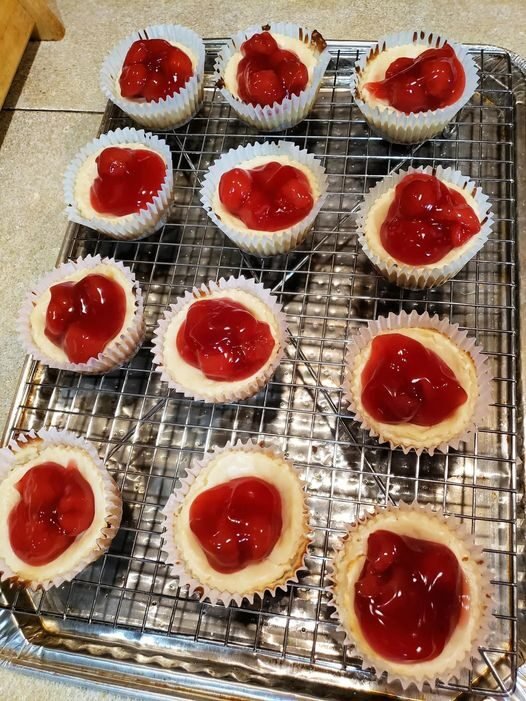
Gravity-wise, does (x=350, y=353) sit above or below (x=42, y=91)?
below

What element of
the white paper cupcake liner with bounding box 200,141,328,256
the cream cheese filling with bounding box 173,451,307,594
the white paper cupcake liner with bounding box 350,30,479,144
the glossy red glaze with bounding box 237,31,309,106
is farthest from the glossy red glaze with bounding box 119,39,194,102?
the cream cheese filling with bounding box 173,451,307,594

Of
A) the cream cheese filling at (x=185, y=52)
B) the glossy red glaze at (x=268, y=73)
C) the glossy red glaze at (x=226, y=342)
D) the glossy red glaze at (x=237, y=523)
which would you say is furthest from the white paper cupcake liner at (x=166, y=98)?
the glossy red glaze at (x=237, y=523)

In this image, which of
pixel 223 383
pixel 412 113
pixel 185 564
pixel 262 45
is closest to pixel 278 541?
pixel 185 564

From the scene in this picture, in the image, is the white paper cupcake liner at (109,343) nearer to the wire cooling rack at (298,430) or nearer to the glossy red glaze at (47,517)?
the wire cooling rack at (298,430)

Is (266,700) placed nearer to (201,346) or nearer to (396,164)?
(201,346)

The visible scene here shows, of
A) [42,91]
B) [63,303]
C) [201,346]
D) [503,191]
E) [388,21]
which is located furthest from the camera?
[42,91]

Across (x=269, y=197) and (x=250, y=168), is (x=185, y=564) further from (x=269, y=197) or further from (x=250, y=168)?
(x=250, y=168)

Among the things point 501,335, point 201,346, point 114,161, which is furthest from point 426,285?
point 114,161
